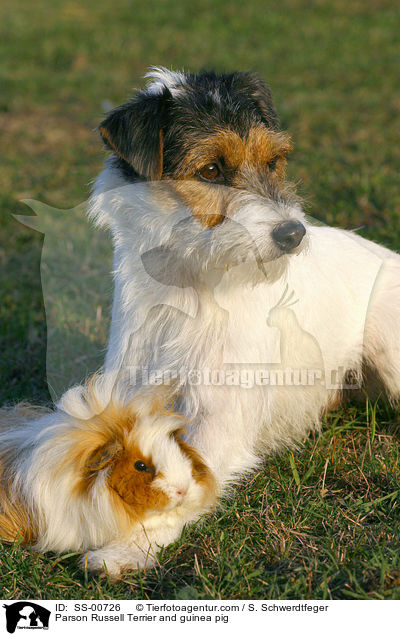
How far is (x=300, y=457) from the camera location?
366 cm

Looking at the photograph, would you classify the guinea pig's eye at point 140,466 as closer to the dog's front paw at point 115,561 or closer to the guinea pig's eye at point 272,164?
the dog's front paw at point 115,561

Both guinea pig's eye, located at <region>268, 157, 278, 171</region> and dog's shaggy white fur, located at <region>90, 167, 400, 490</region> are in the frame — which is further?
guinea pig's eye, located at <region>268, 157, 278, 171</region>

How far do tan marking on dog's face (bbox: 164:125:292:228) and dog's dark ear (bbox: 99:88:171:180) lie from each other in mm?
131

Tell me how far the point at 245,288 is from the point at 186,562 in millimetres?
1251

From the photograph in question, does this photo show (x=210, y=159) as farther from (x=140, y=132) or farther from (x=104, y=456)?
(x=104, y=456)

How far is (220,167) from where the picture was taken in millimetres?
3078

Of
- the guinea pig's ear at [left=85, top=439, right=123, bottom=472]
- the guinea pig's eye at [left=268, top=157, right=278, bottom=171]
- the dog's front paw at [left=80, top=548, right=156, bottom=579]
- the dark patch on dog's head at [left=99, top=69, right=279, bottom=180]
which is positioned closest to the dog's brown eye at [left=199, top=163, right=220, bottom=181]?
the dark patch on dog's head at [left=99, top=69, right=279, bottom=180]

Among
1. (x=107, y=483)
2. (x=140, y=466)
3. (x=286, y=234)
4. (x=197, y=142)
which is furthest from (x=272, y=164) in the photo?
(x=107, y=483)

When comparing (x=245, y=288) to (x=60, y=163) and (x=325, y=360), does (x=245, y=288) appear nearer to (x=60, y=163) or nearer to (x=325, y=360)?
(x=325, y=360)

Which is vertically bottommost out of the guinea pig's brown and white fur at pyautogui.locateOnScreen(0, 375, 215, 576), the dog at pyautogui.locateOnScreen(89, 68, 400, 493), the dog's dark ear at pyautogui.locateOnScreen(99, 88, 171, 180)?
the guinea pig's brown and white fur at pyautogui.locateOnScreen(0, 375, 215, 576)

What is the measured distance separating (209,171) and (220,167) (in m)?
0.06

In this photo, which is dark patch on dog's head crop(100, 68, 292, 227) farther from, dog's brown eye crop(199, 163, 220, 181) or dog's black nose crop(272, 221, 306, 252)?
dog's black nose crop(272, 221, 306, 252)

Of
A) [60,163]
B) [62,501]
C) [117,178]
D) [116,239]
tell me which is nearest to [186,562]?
[62,501]

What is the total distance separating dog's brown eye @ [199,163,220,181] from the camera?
3053mm
